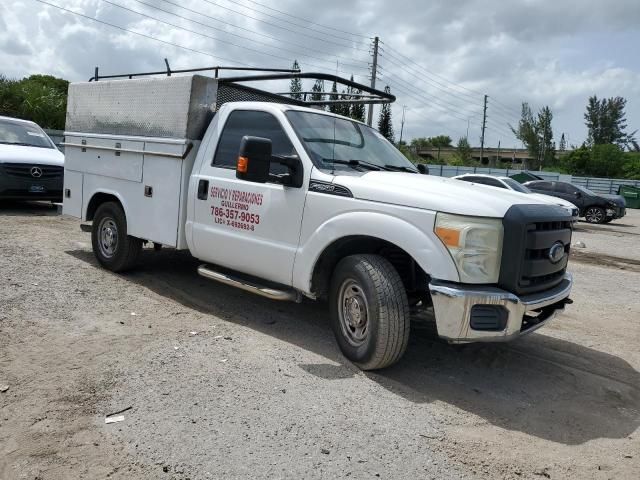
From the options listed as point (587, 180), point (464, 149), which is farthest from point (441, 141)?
point (587, 180)

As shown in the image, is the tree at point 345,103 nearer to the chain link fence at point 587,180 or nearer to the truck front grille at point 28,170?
the truck front grille at point 28,170

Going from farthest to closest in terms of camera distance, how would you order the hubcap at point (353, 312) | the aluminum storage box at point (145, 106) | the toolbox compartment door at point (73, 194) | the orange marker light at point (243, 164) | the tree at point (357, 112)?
the tree at point (357, 112)
the toolbox compartment door at point (73, 194)
the aluminum storage box at point (145, 106)
the orange marker light at point (243, 164)
the hubcap at point (353, 312)

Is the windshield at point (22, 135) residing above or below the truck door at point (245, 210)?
above

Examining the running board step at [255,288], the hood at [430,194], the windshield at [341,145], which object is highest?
the windshield at [341,145]

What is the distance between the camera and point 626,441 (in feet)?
11.6

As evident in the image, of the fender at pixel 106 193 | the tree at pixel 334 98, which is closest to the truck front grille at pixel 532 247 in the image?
the tree at pixel 334 98

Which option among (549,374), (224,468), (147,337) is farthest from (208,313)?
(549,374)

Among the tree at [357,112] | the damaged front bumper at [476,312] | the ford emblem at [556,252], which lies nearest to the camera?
the damaged front bumper at [476,312]

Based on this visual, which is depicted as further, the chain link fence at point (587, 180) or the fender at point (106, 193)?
the chain link fence at point (587, 180)

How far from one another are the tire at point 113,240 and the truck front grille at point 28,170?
4.77 m

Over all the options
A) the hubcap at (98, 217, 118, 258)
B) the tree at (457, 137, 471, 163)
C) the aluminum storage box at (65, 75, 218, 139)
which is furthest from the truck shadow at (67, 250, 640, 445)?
the tree at (457, 137, 471, 163)

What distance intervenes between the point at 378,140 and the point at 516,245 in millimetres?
2278

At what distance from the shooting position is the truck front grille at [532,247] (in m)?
3.82

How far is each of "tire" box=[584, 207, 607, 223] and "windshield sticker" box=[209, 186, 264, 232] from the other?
67.4 feet
